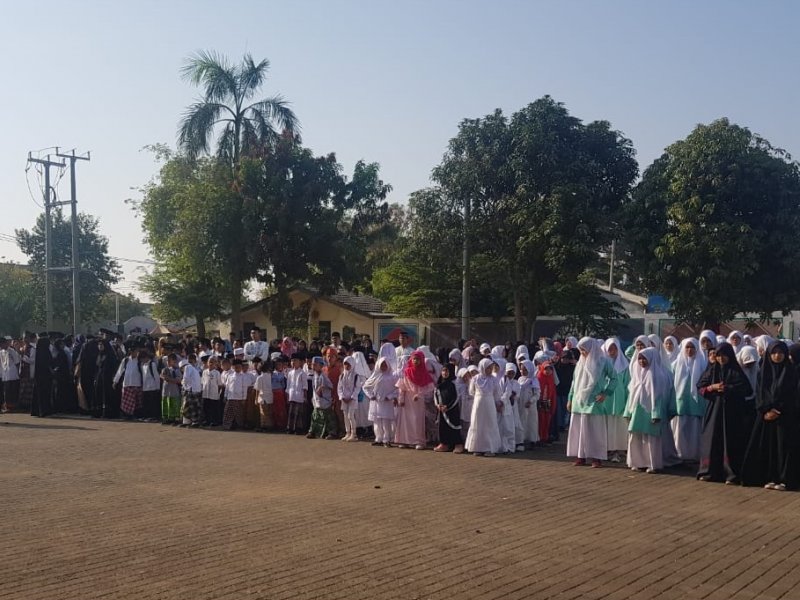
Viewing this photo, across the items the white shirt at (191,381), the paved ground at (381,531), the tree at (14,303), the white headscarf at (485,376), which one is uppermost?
the tree at (14,303)

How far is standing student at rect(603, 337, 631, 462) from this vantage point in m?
11.3

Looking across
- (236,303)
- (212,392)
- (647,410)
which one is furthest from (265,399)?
(236,303)

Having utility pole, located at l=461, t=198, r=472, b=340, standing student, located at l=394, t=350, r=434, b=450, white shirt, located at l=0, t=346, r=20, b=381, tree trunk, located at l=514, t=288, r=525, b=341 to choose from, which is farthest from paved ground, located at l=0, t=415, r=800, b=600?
tree trunk, located at l=514, t=288, r=525, b=341

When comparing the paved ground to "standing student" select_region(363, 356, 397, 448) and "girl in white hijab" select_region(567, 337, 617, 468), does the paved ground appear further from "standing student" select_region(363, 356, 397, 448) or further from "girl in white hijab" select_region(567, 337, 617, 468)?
"standing student" select_region(363, 356, 397, 448)

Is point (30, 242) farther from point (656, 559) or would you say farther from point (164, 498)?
point (656, 559)

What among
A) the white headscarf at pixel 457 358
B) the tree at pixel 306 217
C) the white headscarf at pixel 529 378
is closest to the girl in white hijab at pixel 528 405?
the white headscarf at pixel 529 378

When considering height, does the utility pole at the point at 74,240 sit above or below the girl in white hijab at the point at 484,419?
above

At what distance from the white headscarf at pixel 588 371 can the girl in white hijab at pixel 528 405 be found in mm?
1623

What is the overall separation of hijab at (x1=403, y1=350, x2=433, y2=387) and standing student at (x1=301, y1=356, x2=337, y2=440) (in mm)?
1860

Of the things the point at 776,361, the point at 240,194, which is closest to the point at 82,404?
the point at 240,194

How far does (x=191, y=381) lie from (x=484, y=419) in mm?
6630

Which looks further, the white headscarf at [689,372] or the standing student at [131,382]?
the standing student at [131,382]

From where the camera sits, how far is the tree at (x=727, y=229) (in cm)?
1914

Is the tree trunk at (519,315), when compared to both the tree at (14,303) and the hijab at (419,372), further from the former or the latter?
the tree at (14,303)
